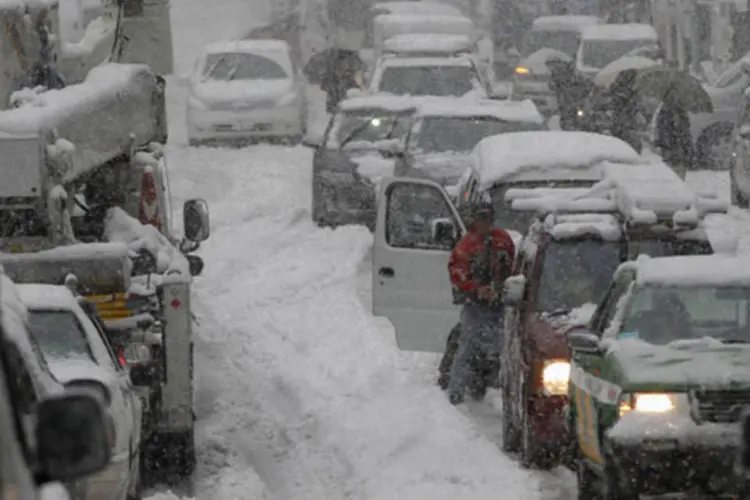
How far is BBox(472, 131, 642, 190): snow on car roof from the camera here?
1324 centimetres

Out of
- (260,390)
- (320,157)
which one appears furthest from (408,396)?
(320,157)

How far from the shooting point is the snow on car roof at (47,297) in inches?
352

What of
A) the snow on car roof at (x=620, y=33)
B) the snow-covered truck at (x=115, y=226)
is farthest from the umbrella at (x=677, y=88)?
the snow-covered truck at (x=115, y=226)

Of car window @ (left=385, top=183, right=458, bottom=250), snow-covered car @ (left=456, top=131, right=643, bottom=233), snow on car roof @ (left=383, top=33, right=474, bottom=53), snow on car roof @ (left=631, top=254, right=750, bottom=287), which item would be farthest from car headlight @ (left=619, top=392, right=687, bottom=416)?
snow on car roof @ (left=383, top=33, right=474, bottom=53)

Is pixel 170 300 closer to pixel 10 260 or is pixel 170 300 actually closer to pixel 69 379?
pixel 10 260

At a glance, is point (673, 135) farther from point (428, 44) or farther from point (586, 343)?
point (586, 343)

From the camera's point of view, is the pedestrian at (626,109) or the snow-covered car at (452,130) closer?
the snow-covered car at (452,130)

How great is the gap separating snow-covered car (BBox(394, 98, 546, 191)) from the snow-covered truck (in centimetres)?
448

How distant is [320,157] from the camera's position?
2092cm

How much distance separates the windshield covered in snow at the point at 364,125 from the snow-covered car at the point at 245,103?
6.94 metres

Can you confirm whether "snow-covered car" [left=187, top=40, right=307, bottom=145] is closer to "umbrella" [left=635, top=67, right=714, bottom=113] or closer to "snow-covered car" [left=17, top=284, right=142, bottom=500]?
"umbrella" [left=635, top=67, right=714, bottom=113]

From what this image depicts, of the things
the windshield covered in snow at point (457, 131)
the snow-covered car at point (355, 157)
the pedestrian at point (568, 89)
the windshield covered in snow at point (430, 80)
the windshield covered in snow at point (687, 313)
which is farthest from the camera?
the pedestrian at point (568, 89)

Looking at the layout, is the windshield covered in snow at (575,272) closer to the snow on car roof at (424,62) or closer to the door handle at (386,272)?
the door handle at (386,272)

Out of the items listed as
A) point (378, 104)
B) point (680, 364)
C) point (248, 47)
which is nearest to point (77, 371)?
point (680, 364)
